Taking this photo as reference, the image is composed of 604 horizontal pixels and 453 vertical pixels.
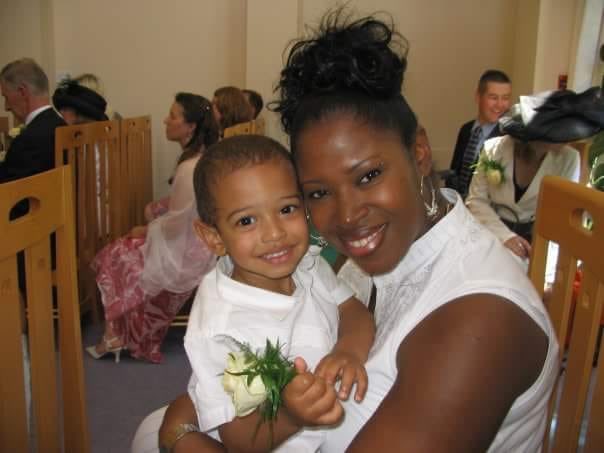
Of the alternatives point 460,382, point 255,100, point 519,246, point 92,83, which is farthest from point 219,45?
point 460,382

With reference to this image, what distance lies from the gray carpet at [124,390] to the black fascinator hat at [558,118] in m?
2.20

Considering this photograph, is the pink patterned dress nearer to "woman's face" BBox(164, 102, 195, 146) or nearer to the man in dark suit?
"woman's face" BBox(164, 102, 195, 146)

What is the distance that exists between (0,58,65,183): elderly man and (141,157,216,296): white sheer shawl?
32.1 inches

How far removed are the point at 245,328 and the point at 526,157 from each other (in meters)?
2.34

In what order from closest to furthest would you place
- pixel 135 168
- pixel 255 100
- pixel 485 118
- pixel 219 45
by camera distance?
pixel 135 168 < pixel 485 118 < pixel 255 100 < pixel 219 45

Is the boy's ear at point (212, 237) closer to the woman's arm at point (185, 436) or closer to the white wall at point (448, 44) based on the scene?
the woman's arm at point (185, 436)

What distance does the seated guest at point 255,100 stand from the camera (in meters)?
5.39

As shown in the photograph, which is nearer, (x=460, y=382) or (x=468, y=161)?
(x=460, y=382)

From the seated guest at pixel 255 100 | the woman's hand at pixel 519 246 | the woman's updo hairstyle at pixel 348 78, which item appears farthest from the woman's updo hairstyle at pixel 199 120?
the woman's updo hairstyle at pixel 348 78

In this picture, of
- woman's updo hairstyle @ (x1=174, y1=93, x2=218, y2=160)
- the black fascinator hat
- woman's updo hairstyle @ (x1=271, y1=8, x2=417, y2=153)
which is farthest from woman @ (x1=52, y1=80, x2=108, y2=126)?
woman's updo hairstyle @ (x1=271, y1=8, x2=417, y2=153)

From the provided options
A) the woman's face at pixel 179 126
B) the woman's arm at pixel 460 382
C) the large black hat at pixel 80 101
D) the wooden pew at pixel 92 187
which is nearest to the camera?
the woman's arm at pixel 460 382

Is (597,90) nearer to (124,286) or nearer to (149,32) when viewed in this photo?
(124,286)

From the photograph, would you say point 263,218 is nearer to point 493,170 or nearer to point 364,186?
point 364,186

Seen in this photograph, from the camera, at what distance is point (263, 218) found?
1284 millimetres
